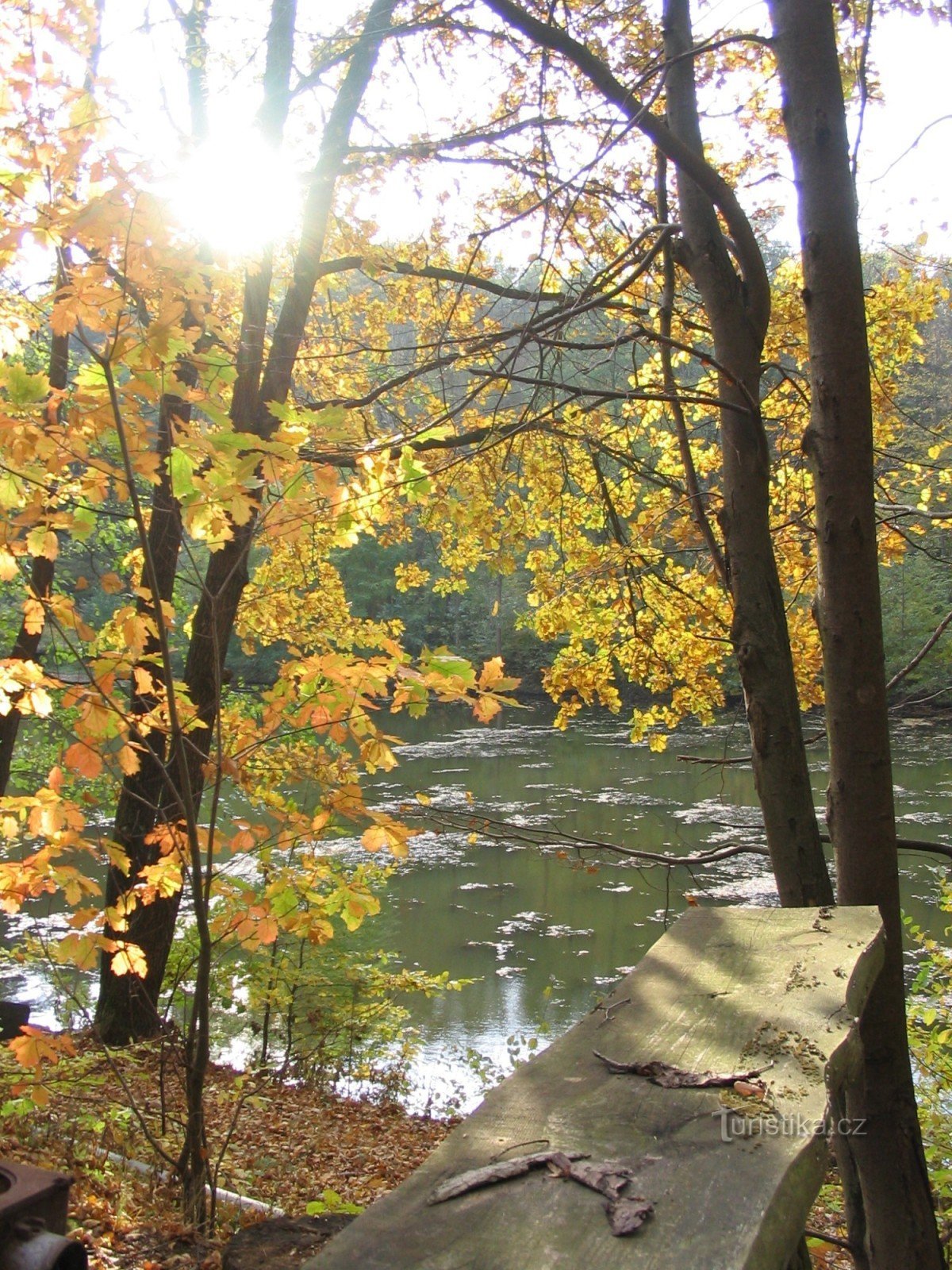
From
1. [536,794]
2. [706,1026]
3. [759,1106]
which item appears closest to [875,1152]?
[706,1026]

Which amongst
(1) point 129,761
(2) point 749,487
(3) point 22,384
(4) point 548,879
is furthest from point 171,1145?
(4) point 548,879

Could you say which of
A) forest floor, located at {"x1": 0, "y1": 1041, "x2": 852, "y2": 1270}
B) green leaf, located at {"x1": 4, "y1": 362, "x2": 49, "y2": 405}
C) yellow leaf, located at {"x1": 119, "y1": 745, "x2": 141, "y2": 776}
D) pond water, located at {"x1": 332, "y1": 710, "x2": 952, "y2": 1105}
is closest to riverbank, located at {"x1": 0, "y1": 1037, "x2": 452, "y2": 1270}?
forest floor, located at {"x1": 0, "y1": 1041, "x2": 852, "y2": 1270}

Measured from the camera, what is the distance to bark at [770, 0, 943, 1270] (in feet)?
8.72

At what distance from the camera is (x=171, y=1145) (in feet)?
13.0

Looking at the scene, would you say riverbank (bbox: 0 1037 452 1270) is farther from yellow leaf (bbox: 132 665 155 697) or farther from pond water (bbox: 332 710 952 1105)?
pond water (bbox: 332 710 952 1105)

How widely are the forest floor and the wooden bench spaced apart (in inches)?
61.6

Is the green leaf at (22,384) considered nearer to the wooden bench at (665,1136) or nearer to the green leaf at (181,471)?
the green leaf at (181,471)

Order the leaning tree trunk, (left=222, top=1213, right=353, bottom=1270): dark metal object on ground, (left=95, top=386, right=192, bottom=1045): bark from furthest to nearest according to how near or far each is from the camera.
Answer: (left=95, top=386, right=192, bottom=1045): bark < the leaning tree trunk < (left=222, top=1213, right=353, bottom=1270): dark metal object on ground

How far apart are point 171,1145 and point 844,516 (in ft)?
12.0

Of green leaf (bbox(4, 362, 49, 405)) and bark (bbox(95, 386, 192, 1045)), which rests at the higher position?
green leaf (bbox(4, 362, 49, 405))

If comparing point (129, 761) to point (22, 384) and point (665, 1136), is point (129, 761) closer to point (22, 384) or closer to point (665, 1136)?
point (22, 384)

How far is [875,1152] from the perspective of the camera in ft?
8.33

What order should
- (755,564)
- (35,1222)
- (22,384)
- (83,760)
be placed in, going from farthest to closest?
(755,564), (83,760), (22,384), (35,1222)

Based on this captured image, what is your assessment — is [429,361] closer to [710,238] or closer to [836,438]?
[710,238]
